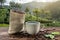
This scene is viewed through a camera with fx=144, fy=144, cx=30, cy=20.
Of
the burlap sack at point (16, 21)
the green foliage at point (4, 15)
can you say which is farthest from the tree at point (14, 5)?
the burlap sack at point (16, 21)

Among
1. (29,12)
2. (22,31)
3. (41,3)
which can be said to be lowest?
(22,31)

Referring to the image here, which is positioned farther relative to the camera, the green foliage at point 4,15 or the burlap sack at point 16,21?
the green foliage at point 4,15

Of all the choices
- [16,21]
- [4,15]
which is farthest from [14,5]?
[16,21]

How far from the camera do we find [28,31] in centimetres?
166

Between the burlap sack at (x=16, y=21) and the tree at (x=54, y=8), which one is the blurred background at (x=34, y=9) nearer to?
the tree at (x=54, y=8)

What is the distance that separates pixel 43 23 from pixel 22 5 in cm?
48

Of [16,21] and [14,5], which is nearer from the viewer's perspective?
[16,21]

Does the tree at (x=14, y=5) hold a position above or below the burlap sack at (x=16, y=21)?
above

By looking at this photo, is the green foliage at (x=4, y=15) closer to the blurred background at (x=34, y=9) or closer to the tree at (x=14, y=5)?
the blurred background at (x=34, y=9)

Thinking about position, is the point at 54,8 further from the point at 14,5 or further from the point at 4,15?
the point at 4,15

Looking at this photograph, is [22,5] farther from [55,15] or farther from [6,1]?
[55,15]

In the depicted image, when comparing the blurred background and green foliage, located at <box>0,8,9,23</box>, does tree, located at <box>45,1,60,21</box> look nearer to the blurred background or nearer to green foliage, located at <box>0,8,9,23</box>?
the blurred background

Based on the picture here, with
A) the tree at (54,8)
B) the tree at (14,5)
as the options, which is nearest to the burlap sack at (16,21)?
the tree at (14,5)

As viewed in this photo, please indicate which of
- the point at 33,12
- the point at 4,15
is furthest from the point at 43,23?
the point at 4,15
